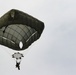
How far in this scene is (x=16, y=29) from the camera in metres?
107

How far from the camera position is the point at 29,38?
10781cm

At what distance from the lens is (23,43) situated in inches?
4237

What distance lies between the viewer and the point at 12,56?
10731 centimetres

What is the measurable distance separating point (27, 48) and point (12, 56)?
234 cm

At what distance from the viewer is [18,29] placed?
10725 centimetres

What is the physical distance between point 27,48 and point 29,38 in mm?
1472

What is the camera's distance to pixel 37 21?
106 m

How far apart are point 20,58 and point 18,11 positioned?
19.5 ft

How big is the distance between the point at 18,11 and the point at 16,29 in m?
3.20

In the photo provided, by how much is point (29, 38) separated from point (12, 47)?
7.30 feet

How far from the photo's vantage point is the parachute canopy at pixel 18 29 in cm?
10450

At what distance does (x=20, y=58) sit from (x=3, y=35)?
316cm

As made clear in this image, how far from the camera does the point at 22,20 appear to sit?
104750 mm

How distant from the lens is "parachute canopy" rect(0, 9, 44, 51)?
343 ft
